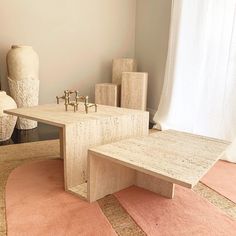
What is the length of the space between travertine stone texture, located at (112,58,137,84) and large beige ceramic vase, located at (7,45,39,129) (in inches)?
36.5

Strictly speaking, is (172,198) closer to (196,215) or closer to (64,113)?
(196,215)

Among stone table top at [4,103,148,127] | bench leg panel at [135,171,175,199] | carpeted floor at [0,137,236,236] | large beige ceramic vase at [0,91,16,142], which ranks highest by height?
stone table top at [4,103,148,127]

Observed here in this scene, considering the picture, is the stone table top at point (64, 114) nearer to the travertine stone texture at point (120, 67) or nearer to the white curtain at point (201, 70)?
the white curtain at point (201, 70)

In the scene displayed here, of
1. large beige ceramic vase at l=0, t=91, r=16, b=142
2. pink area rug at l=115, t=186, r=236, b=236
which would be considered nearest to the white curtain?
pink area rug at l=115, t=186, r=236, b=236

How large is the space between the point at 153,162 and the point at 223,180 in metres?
0.76

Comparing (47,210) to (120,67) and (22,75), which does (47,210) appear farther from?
(120,67)

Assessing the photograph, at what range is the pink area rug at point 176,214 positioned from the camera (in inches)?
45.1

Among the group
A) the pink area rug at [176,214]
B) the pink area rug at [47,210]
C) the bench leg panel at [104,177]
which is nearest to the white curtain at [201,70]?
the pink area rug at [176,214]

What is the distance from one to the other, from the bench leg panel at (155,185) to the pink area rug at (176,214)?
31 mm

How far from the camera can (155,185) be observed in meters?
1.47

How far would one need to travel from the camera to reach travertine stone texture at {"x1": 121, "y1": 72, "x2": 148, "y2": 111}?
287cm

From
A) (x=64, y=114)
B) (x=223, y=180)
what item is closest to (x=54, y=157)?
(x=64, y=114)

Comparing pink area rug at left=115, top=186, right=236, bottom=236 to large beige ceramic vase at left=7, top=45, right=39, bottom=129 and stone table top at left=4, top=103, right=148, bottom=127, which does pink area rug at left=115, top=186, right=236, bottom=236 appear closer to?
stone table top at left=4, top=103, right=148, bottom=127

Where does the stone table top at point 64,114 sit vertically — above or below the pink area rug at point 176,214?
above
